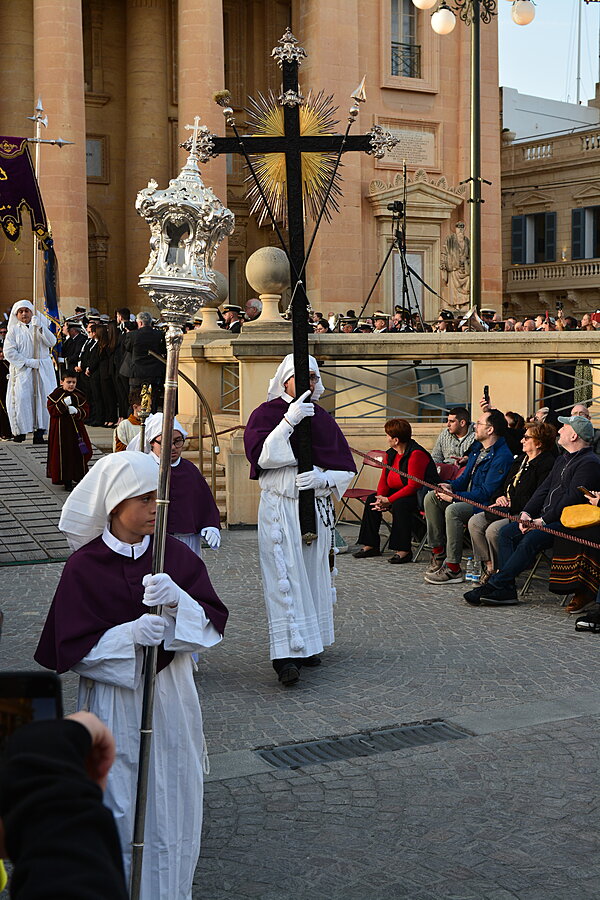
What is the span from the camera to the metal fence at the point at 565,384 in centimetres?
1359

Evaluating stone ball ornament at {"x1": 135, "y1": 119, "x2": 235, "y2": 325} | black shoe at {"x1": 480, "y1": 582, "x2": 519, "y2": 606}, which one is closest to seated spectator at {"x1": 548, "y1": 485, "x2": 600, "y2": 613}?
black shoe at {"x1": 480, "y1": 582, "x2": 519, "y2": 606}

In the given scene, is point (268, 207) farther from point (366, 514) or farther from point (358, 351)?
point (358, 351)

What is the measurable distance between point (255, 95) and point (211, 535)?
34025mm

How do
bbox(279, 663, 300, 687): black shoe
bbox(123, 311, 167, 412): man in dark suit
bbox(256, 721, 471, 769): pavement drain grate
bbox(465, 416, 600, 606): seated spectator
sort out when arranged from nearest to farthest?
bbox(256, 721, 471, 769): pavement drain grate → bbox(279, 663, 300, 687): black shoe → bbox(465, 416, 600, 606): seated spectator → bbox(123, 311, 167, 412): man in dark suit

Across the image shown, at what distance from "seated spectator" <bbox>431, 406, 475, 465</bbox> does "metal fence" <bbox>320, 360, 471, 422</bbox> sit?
165 centimetres

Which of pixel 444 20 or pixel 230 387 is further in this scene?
pixel 444 20

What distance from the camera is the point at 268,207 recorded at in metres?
8.49

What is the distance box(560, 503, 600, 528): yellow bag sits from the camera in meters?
9.56

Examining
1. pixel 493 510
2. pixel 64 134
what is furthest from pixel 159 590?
pixel 64 134

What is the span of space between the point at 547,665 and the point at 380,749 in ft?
6.88

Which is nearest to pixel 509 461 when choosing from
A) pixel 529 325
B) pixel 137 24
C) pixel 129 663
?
pixel 129 663

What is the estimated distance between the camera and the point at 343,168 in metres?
34.8

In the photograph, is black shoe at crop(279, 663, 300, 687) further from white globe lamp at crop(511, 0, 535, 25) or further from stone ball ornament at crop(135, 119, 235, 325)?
white globe lamp at crop(511, 0, 535, 25)

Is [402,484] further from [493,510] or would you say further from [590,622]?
[590,622]
